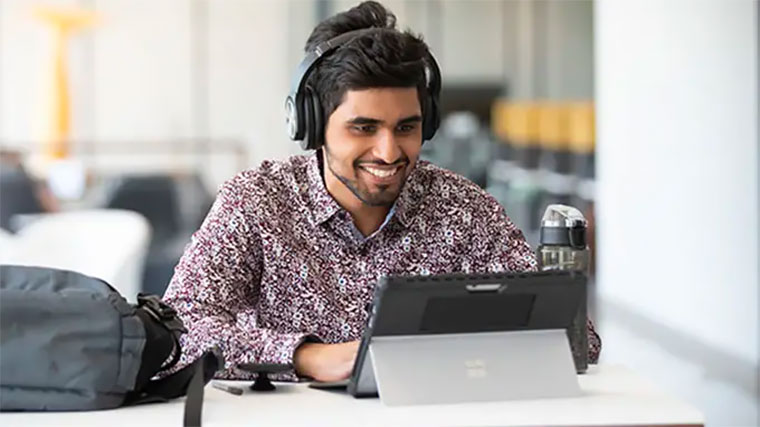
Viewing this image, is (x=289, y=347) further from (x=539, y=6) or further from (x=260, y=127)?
(x=539, y=6)

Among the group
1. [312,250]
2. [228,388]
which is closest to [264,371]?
[228,388]

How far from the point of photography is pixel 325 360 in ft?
6.70

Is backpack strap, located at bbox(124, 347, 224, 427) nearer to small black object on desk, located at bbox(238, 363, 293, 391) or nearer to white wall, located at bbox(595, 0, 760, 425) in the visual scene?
small black object on desk, located at bbox(238, 363, 293, 391)

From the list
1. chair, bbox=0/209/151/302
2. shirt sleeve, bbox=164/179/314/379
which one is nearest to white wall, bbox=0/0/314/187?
chair, bbox=0/209/151/302

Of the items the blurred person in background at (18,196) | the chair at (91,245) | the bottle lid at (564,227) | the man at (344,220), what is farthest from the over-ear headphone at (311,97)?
the blurred person in background at (18,196)

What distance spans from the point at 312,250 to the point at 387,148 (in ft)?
0.75

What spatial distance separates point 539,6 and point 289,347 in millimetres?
11344

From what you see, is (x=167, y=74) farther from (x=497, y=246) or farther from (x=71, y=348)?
(x=71, y=348)

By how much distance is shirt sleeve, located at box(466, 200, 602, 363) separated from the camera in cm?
241

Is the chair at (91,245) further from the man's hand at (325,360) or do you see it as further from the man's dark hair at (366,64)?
the man's hand at (325,360)

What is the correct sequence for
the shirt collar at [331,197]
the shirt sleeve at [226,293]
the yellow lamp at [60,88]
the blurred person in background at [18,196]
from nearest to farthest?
the shirt sleeve at [226,293] → the shirt collar at [331,197] → the blurred person in background at [18,196] → the yellow lamp at [60,88]

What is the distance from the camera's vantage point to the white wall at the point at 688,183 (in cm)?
469

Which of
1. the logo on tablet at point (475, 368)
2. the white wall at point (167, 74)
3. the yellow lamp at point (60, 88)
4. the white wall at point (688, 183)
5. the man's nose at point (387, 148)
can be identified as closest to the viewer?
the logo on tablet at point (475, 368)

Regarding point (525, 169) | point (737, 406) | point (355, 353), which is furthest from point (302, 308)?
point (525, 169)
